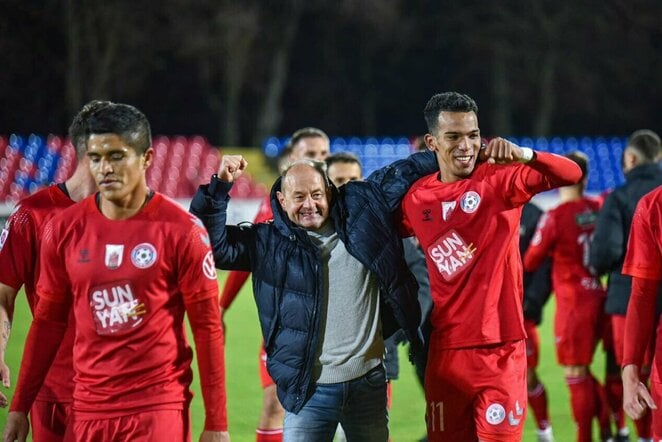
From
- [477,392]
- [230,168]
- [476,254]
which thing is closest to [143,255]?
[230,168]

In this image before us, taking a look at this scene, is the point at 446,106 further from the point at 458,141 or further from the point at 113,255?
the point at 113,255

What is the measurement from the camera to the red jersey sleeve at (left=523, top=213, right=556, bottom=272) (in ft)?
24.3

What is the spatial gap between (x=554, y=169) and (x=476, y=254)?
21.8 inches

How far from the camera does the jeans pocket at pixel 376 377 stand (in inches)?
182

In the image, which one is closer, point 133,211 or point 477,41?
point 133,211

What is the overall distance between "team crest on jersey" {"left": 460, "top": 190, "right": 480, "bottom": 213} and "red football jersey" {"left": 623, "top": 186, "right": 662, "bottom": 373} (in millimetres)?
753

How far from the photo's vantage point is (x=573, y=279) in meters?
7.51

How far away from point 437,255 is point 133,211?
5.00ft

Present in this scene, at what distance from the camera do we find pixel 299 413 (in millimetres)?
4582

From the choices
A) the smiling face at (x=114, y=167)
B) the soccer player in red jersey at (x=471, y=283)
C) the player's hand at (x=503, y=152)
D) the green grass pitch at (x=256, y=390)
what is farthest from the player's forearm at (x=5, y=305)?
the green grass pitch at (x=256, y=390)

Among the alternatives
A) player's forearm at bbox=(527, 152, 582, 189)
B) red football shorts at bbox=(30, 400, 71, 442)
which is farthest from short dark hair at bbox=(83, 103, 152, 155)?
player's forearm at bbox=(527, 152, 582, 189)

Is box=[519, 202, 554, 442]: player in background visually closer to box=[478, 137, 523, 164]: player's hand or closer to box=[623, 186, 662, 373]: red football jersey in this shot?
box=[623, 186, 662, 373]: red football jersey

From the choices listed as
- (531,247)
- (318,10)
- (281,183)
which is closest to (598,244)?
(531,247)

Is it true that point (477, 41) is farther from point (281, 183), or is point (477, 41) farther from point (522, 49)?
point (281, 183)
